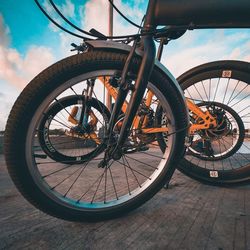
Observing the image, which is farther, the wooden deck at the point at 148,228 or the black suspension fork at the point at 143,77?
the black suspension fork at the point at 143,77

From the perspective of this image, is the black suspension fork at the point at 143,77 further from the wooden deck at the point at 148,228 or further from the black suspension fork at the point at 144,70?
the wooden deck at the point at 148,228

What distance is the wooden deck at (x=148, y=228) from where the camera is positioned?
755 millimetres

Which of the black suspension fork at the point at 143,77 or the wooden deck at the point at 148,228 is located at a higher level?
the black suspension fork at the point at 143,77

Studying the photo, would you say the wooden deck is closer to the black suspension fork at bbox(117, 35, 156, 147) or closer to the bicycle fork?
the bicycle fork

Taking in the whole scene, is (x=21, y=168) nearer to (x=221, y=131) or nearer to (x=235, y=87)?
(x=221, y=131)

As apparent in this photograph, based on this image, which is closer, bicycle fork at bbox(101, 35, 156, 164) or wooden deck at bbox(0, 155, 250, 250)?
wooden deck at bbox(0, 155, 250, 250)

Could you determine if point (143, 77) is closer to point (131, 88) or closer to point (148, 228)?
point (131, 88)

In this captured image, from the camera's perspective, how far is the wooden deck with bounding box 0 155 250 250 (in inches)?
29.7

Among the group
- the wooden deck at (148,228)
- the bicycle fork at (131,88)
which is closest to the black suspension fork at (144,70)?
the bicycle fork at (131,88)

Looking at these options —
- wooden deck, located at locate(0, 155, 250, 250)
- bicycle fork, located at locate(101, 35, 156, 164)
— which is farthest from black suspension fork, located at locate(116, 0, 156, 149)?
wooden deck, located at locate(0, 155, 250, 250)

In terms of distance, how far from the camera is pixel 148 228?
876 millimetres

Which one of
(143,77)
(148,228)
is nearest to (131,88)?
(143,77)

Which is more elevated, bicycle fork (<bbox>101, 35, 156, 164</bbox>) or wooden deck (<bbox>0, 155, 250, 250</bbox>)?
bicycle fork (<bbox>101, 35, 156, 164</bbox>)

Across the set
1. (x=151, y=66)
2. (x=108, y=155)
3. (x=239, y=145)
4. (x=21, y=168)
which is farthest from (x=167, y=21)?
(x=239, y=145)
